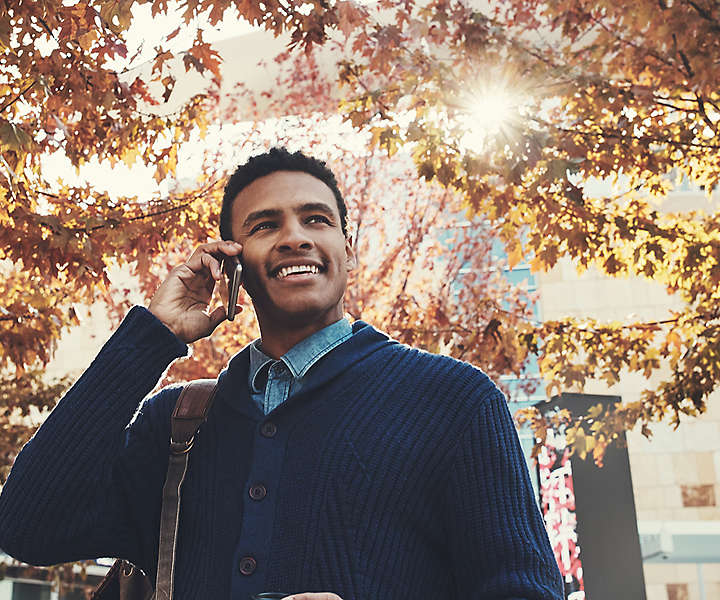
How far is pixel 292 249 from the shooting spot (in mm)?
2072

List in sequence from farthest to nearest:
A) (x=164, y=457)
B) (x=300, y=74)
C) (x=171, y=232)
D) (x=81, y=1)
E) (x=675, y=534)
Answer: (x=675, y=534)
(x=300, y=74)
(x=171, y=232)
(x=81, y=1)
(x=164, y=457)

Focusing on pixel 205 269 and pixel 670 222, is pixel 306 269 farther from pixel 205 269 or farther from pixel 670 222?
pixel 670 222

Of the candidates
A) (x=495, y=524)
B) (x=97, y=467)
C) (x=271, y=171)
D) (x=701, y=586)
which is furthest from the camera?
(x=701, y=586)

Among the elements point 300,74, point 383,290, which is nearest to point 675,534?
point 383,290

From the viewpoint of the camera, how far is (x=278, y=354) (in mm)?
2059

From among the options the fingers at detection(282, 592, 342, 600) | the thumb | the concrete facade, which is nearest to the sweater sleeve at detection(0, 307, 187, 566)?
the thumb

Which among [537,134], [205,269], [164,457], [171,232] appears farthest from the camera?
[171,232]

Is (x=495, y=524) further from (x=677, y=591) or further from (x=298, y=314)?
(x=677, y=591)

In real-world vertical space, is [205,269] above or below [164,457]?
above

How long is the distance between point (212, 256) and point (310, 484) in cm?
73

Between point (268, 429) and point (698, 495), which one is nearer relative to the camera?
point (268, 429)

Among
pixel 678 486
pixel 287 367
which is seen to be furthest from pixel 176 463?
pixel 678 486

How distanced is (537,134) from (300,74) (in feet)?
26.3

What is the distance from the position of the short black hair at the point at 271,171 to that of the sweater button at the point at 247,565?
0.94 meters
